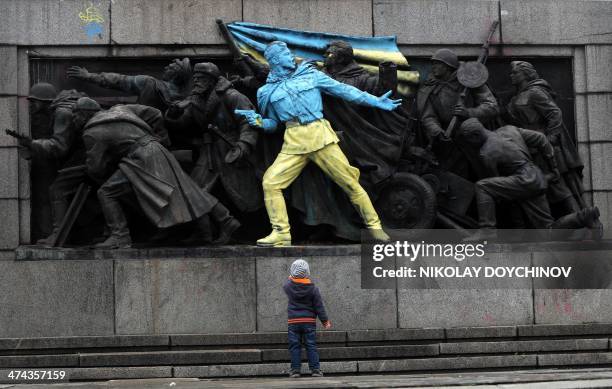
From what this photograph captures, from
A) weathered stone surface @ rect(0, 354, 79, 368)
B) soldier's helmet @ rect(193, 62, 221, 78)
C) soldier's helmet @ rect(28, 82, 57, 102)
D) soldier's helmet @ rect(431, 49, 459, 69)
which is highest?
soldier's helmet @ rect(431, 49, 459, 69)

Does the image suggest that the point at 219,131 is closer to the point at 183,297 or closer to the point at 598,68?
the point at 183,297

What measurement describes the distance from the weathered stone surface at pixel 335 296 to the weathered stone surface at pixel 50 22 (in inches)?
158

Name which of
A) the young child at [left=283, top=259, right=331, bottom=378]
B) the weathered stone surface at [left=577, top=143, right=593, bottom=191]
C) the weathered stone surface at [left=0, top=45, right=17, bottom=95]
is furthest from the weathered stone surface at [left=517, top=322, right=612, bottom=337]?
the weathered stone surface at [left=0, top=45, right=17, bottom=95]

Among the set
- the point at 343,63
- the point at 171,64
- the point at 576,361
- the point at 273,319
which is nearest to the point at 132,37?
the point at 171,64

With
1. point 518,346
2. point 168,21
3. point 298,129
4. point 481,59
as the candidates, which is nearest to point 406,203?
point 298,129

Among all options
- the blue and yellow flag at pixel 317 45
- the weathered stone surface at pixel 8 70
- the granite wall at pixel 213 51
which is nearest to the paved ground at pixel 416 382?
the granite wall at pixel 213 51

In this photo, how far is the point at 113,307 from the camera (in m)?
17.0

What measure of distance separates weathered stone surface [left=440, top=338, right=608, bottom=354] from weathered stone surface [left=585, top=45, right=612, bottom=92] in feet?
12.9

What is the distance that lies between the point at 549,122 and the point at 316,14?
3.55 metres

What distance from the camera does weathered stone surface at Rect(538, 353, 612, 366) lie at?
651 inches

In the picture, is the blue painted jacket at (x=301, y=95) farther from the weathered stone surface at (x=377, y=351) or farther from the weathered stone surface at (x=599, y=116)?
the weathered stone surface at (x=599, y=116)

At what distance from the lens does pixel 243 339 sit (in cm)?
1673

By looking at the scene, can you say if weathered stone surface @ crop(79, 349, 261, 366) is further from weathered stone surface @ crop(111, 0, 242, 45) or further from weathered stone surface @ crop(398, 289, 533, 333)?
weathered stone surface @ crop(111, 0, 242, 45)

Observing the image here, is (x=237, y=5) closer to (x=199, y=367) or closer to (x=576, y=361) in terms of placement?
(x=199, y=367)
